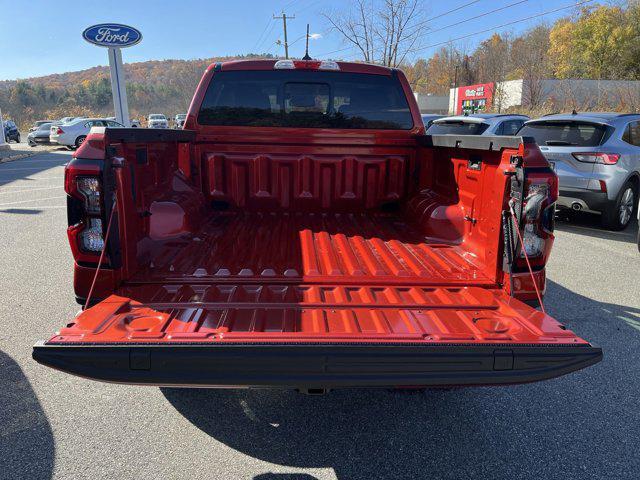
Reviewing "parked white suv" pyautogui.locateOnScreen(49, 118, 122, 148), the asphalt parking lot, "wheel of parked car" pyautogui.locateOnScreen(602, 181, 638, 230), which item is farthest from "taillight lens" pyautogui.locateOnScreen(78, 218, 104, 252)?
"parked white suv" pyautogui.locateOnScreen(49, 118, 122, 148)

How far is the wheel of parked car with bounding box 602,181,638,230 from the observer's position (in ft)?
25.5

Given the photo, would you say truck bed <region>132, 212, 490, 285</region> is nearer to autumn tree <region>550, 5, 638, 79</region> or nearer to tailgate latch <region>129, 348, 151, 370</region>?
tailgate latch <region>129, 348, 151, 370</region>

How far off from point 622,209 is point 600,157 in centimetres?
107

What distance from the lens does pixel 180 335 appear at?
6.77ft

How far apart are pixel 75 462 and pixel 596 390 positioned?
11.0 ft

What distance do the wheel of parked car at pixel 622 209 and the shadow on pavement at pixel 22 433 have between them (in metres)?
8.36

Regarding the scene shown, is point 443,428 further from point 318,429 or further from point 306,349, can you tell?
point 306,349

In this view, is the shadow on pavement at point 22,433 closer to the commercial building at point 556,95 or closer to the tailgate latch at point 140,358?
the tailgate latch at point 140,358

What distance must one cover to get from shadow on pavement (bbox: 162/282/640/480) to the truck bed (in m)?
0.88

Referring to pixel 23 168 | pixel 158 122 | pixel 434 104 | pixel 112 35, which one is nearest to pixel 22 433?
pixel 112 35

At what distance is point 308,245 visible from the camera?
11.2ft

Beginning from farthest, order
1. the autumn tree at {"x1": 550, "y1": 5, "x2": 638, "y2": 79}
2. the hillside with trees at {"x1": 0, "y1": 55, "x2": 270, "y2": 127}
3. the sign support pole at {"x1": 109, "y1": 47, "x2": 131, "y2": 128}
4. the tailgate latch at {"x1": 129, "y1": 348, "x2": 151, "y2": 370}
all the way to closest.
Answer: the hillside with trees at {"x1": 0, "y1": 55, "x2": 270, "y2": 127}, the autumn tree at {"x1": 550, "y1": 5, "x2": 638, "y2": 79}, the sign support pole at {"x1": 109, "y1": 47, "x2": 131, "y2": 128}, the tailgate latch at {"x1": 129, "y1": 348, "x2": 151, "y2": 370}

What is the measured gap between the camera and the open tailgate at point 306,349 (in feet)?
6.40

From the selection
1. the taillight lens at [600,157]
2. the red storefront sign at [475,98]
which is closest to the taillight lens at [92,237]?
the taillight lens at [600,157]
